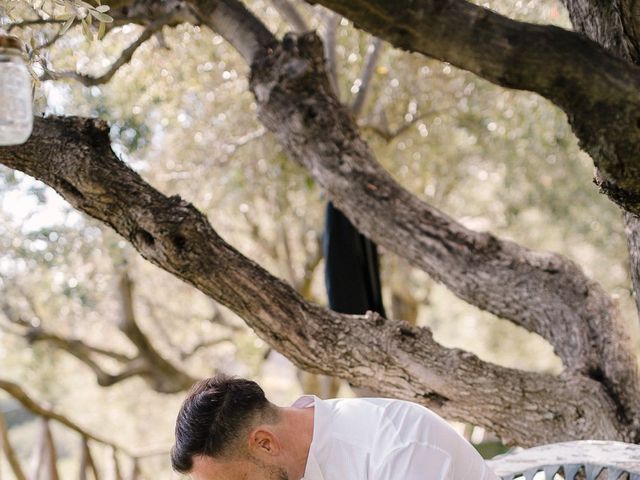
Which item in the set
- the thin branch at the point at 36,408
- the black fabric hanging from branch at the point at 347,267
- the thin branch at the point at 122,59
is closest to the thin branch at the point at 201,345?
the thin branch at the point at 36,408

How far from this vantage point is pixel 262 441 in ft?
8.36

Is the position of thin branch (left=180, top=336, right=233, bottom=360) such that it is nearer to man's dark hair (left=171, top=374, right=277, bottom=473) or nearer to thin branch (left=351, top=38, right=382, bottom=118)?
thin branch (left=351, top=38, right=382, bottom=118)

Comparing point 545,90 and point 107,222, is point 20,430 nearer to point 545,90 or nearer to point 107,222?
point 107,222

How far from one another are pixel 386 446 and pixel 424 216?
2.19m

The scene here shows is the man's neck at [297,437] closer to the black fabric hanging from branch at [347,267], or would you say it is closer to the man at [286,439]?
the man at [286,439]

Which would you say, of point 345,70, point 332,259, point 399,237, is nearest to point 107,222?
point 399,237

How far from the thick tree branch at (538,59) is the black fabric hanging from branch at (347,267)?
2795 mm

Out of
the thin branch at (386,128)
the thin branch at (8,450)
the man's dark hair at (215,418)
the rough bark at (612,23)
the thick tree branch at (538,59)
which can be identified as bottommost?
the thin branch at (8,450)

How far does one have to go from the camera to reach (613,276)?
11.8 metres

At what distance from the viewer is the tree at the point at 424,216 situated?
232 cm

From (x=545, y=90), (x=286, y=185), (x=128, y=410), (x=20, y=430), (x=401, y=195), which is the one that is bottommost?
(x=20, y=430)

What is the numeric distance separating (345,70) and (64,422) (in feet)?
14.0

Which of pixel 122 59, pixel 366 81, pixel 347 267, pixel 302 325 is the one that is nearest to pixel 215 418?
pixel 302 325

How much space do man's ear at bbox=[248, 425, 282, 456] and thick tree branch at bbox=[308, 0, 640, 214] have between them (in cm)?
117
